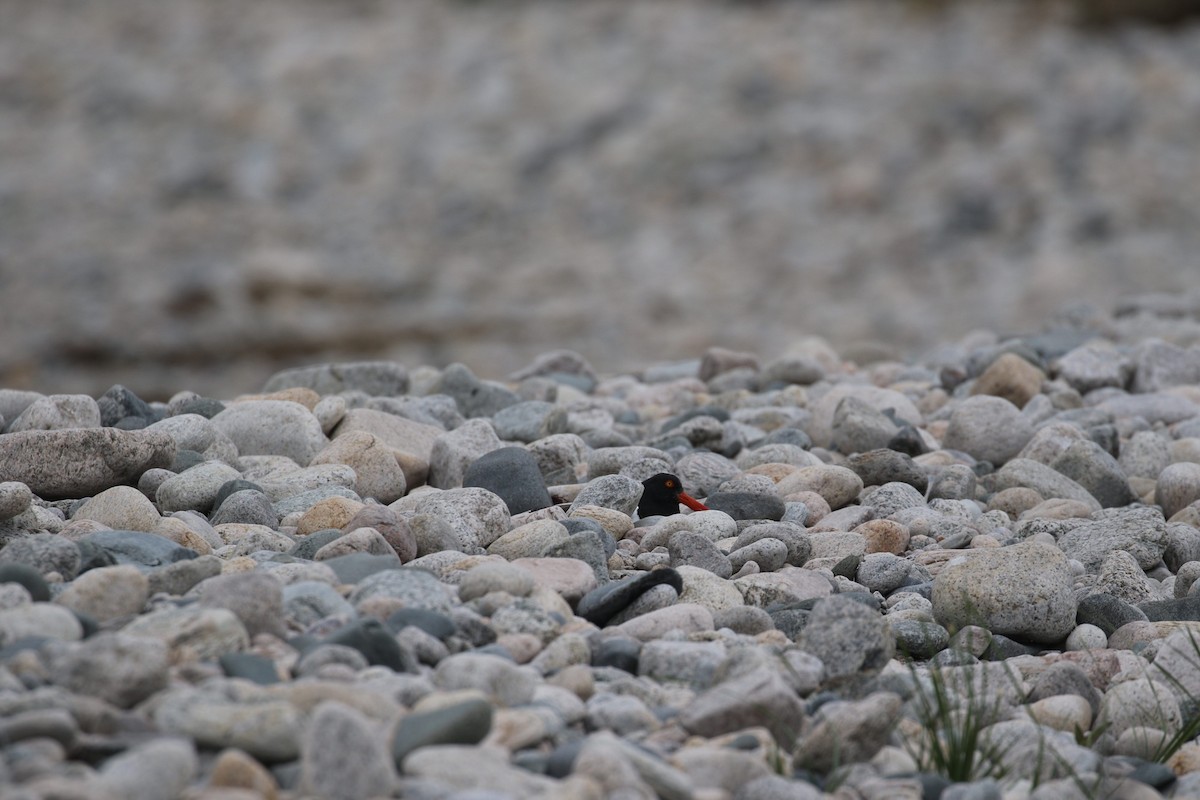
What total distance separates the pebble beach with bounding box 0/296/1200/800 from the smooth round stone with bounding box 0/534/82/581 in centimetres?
1

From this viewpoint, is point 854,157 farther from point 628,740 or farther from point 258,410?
point 628,740

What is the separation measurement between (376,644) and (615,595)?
0.55 meters

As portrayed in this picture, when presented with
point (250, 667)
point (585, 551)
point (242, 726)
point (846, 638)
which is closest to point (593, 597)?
point (585, 551)

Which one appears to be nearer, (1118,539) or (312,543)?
(312,543)

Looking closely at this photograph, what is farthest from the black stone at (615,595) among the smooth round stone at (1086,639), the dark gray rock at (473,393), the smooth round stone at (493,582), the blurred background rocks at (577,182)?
the blurred background rocks at (577,182)

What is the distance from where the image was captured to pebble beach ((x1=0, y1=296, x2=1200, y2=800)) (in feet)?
5.99

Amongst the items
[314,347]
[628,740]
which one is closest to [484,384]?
[628,740]

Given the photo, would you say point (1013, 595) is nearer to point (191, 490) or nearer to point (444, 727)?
point (444, 727)

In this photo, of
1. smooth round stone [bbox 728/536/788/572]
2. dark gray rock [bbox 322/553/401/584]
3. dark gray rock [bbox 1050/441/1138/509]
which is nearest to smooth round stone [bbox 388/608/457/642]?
dark gray rock [bbox 322/553/401/584]

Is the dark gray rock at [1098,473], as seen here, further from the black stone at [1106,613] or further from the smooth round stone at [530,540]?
the smooth round stone at [530,540]

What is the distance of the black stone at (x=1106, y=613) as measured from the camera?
270cm

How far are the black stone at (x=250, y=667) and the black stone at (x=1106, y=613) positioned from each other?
1.71 meters

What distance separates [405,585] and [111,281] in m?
7.58

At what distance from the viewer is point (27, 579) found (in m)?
2.14
